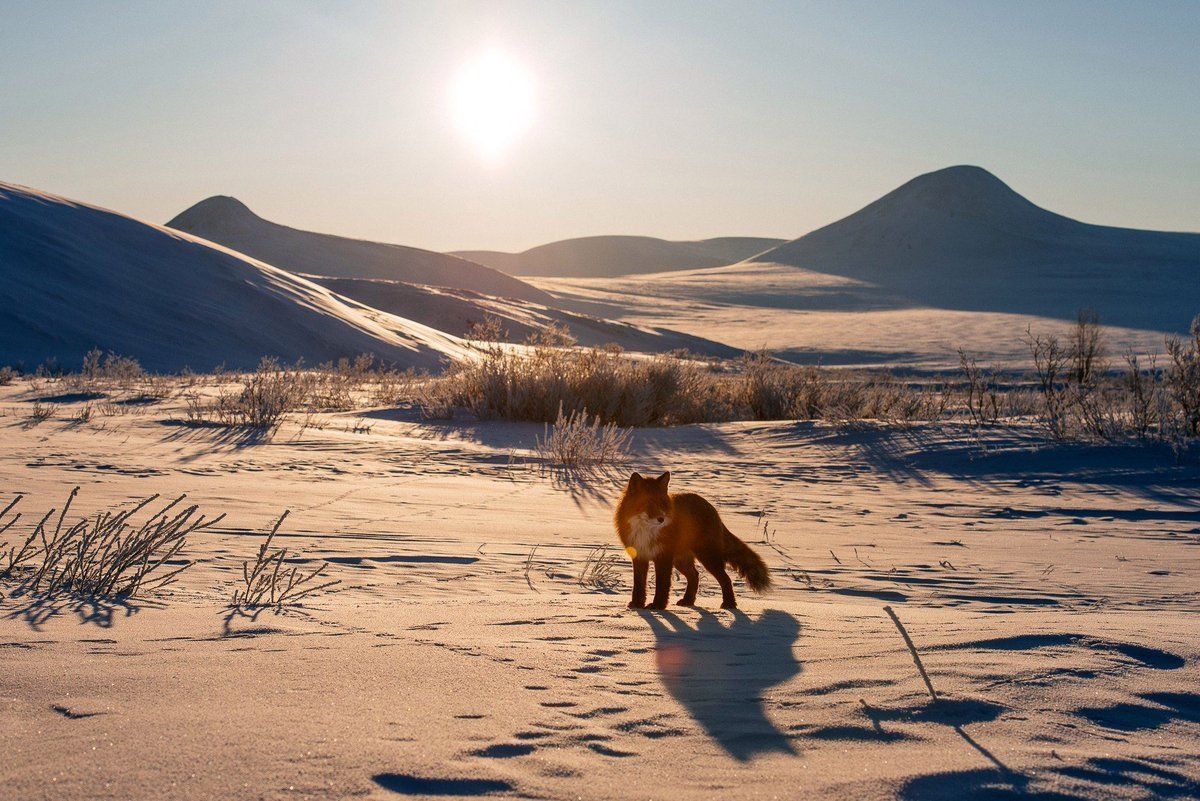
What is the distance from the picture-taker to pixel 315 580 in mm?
4242

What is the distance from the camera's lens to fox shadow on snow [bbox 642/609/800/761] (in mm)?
2289

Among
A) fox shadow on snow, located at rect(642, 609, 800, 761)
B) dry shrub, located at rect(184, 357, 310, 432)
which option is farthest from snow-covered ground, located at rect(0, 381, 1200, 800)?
dry shrub, located at rect(184, 357, 310, 432)

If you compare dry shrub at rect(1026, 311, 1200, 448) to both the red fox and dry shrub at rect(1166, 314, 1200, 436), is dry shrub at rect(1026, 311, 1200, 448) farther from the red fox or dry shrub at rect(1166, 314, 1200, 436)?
the red fox

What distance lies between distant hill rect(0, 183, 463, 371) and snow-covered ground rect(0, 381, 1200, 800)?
1720cm

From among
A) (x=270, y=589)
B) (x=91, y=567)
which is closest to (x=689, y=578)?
(x=270, y=589)

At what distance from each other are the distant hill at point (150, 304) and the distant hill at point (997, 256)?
148 feet

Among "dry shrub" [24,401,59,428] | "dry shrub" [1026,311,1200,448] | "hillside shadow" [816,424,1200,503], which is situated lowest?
"dry shrub" [24,401,59,428]

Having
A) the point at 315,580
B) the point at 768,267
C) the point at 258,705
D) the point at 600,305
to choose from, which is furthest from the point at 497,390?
the point at 768,267

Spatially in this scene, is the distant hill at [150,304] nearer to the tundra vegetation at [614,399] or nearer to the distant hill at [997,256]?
the tundra vegetation at [614,399]

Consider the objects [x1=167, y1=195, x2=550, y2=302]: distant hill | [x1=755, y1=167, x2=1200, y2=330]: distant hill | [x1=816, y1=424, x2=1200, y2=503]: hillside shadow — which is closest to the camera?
[x1=816, y1=424, x2=1200, y2=503]: hillside shadow

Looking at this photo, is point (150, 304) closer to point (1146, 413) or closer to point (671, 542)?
point (1146, 413)

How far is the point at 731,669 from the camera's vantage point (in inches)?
115

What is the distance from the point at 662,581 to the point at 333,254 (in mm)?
73914

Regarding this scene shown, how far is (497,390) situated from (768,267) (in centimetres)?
8332
